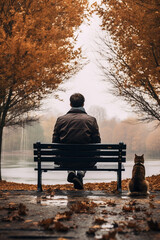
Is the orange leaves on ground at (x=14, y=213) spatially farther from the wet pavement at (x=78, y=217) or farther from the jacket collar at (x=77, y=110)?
the jacket collar at (x=77, y=110)

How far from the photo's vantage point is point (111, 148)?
7.04 m

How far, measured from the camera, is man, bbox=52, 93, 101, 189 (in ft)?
22.3

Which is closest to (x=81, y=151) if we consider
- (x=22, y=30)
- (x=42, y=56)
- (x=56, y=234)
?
(x=56, y=234)

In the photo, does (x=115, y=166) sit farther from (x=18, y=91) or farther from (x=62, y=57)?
(x=18, y=91)

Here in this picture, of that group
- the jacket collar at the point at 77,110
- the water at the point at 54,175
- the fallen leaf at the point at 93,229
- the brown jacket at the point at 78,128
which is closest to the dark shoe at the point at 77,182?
the brown jacket at the point at 78,128

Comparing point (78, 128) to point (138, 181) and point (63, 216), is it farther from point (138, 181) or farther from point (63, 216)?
point (63, 216)

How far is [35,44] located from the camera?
9891 millimetres

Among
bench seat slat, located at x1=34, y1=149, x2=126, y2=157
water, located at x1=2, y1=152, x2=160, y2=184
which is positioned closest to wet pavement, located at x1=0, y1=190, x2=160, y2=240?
bench seat slat, located at x1=34, y1=149, x2=126, y2=157

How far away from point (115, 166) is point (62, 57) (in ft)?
17.0

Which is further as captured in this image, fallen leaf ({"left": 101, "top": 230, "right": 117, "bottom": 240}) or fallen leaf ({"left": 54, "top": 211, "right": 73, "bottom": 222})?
fallen leaf ({"left": 54, "top": 211, "right": 73, "bottom": 222})

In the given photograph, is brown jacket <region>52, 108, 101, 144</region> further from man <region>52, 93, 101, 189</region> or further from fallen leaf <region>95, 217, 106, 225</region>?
fallen leaf <region>95, 217, 106, 225</region>

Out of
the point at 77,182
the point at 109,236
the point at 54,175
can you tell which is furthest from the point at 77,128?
the point at 54,175

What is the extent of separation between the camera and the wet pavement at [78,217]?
11.8 feet

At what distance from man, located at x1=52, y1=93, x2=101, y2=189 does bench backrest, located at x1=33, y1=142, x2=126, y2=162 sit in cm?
12
